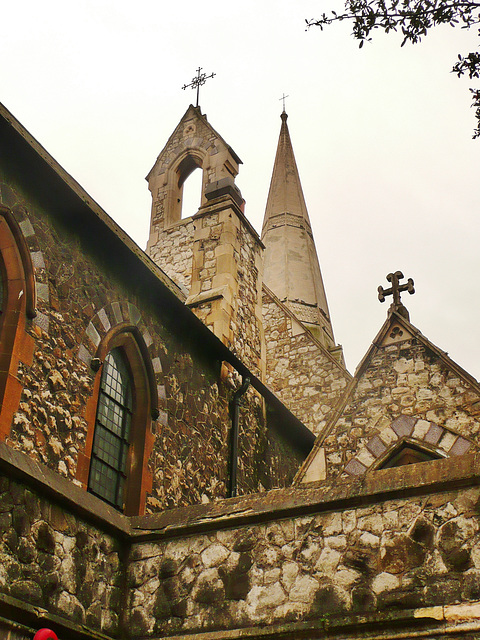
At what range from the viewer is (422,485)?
209 inches

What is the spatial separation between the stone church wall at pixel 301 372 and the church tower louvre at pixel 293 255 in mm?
1373

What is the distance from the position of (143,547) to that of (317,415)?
35.4 feet

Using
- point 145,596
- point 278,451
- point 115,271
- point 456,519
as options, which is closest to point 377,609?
point 456,519

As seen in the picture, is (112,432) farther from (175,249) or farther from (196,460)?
(175,249)

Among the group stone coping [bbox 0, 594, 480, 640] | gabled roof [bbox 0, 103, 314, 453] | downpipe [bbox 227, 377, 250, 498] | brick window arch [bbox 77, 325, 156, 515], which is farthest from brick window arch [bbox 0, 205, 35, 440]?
downpipe [bbox 227, 377, 250, 498]

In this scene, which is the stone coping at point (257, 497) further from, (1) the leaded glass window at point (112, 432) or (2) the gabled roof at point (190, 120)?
(2) the gabled roof at point (190, 120)

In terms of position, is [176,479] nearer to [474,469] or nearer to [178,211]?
[474,469]

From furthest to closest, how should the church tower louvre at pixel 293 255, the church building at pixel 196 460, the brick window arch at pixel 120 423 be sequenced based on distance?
1. the church tower louvre at pixel 293 255
2. the brick window arch at pixel 120 423
3. the church building at pixel 196 460

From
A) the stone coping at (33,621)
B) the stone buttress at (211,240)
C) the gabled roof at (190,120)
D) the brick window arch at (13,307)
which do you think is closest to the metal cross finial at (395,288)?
the stone buttress at (211,240)

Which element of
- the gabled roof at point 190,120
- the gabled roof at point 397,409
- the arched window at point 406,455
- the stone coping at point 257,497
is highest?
the gabled roof at point 190,120

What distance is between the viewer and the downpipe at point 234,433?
10711 millimetres

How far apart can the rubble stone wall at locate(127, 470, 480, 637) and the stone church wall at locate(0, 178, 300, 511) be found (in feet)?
6.43

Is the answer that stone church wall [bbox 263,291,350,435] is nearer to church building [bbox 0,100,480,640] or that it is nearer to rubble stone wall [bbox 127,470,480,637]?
church building [bbox 0,100,480,640]

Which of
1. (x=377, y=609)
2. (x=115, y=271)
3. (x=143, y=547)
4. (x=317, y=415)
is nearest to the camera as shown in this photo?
(x=377, y=609)
